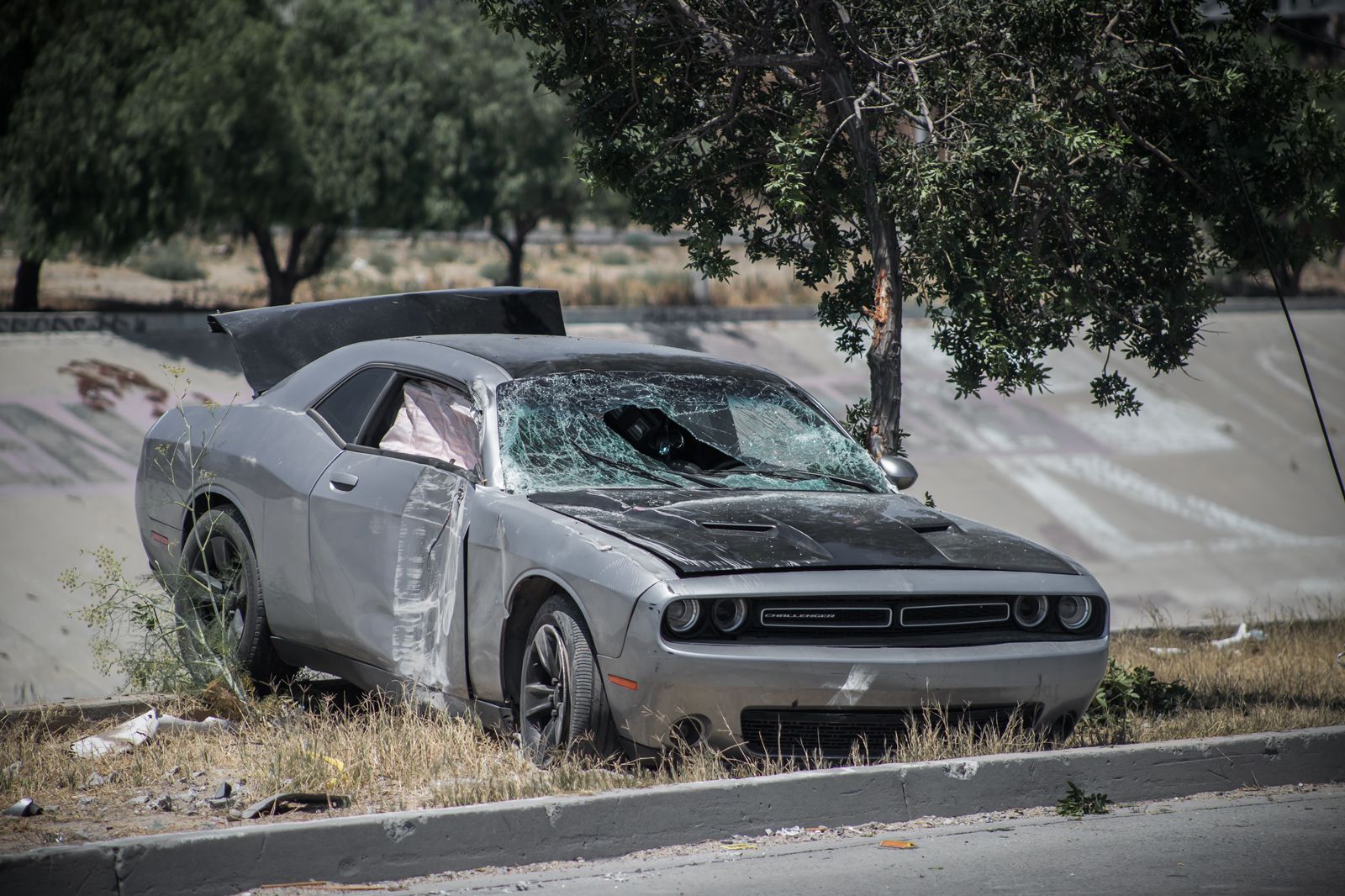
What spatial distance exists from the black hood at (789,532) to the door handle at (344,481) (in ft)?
3.22

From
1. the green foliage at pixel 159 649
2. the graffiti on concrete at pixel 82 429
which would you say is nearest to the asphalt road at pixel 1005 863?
the green foliage at pixel 159 649

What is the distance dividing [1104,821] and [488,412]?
271 cm

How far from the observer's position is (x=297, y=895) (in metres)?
4.12

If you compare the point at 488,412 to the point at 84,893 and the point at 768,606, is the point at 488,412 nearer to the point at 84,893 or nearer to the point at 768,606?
the point at 768,606

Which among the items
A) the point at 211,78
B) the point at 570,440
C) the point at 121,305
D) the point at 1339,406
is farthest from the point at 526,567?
the point at 1339,406

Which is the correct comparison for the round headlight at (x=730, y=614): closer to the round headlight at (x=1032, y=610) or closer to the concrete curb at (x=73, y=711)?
the round headlight at (x=1032, y=610)

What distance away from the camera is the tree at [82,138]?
23719 mm

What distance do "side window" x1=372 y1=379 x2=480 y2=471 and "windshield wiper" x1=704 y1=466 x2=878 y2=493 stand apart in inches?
39.4

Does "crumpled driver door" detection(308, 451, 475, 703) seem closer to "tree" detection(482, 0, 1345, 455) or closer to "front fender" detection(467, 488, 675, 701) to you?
"front fender" detection(467, 488, 675, 701)

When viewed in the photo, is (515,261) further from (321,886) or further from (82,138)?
(321,886)

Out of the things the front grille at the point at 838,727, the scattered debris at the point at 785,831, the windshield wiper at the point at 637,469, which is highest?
the windshield wiper at the point at 637,469

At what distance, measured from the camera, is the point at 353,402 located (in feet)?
21.4

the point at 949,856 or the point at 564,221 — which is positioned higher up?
the point at 564,221

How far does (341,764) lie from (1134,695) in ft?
12.7
